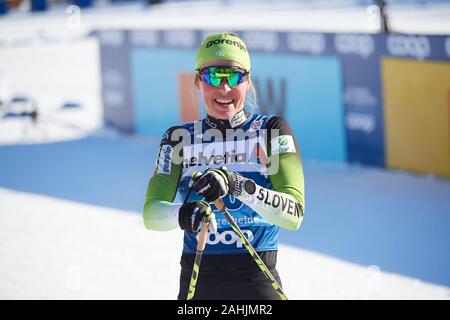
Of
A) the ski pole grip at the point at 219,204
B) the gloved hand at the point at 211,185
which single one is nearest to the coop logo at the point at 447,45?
the ski pole grip at the point at 219,204

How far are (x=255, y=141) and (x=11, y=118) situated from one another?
48.6 feet

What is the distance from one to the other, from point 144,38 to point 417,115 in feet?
18.8

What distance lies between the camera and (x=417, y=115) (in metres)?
11.8

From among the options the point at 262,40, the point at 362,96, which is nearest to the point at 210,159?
the point at 362,96

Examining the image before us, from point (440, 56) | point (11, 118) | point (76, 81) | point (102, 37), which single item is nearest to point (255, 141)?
point (440, 56)

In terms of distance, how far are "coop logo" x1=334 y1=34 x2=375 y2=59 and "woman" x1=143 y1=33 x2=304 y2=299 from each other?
335 inches

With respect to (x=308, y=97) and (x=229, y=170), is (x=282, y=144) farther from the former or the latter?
(x=308, y=97)

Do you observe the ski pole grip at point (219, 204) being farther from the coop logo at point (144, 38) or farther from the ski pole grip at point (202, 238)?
the coop logo at point (144, 38)

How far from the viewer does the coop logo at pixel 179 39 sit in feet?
49.3

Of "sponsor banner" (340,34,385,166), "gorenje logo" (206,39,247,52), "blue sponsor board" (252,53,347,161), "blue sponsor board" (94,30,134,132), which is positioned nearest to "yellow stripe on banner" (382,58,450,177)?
"sponsor banner" (340,34,385,166)

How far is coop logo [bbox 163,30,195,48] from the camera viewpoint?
49.3 ft

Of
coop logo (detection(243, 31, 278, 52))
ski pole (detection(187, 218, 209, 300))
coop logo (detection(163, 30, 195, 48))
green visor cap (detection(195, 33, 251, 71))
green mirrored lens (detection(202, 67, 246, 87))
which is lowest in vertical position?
ski pole (detection(187, 218, 209, 300))

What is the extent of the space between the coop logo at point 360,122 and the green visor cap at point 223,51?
8528 mm

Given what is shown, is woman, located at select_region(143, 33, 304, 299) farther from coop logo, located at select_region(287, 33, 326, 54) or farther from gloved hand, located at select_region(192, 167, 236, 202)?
coop logo, located at select_region(287, 33, 326, 54)
